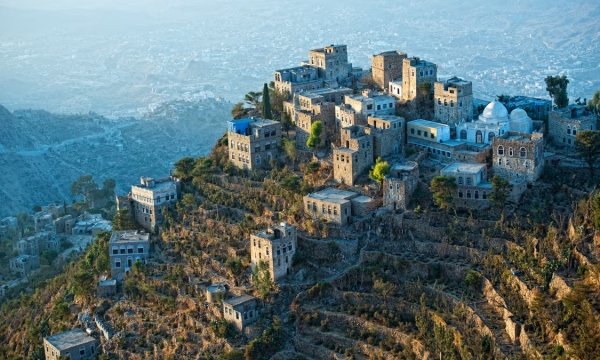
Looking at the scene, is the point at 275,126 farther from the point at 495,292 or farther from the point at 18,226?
the point at 18,226

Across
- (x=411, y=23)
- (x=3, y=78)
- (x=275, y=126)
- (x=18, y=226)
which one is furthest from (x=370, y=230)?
(x=3, y=78)

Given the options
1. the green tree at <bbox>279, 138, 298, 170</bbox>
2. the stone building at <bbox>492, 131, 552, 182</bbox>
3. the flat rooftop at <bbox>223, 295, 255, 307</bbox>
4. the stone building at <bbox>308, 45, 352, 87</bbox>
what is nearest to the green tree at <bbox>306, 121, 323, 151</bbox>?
the green tree at <bbox>279, 138, 298, 170</bbox>

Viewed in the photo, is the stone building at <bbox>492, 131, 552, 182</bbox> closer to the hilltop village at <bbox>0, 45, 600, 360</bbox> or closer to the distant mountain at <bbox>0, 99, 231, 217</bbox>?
the hilltop village at <bbox>0, 45, 600, 360</bbox>

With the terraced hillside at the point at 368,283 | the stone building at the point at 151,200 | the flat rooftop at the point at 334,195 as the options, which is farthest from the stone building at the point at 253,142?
the flat rooftop at the point at 334,195

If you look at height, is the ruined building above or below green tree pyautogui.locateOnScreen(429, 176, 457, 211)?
above

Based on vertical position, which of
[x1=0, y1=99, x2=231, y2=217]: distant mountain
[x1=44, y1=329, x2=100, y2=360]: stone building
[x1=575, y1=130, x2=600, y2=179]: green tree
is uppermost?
[x1=575, y1=130, x2=600, y2=179]: green tree
